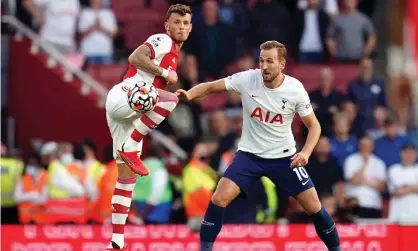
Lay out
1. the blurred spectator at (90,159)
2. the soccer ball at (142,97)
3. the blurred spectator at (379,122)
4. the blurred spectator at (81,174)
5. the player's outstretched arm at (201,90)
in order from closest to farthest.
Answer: the soccer ball at (142,97), the player's outstretched arm at (201,90), the blurred spectator at (81,174), the blurred spectator at (90,159), the blurred spectator at (379,122)

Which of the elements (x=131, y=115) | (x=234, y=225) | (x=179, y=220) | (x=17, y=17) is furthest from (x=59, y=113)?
(x=131, y=115)

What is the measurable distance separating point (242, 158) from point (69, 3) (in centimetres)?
882

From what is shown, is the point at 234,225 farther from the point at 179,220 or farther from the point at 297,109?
the point at 297,109

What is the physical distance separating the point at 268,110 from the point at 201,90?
→ 27.3 inches

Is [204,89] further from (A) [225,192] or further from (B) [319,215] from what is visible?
(B) [319,215]

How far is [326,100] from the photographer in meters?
20.4

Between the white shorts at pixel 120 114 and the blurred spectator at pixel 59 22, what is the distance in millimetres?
8284

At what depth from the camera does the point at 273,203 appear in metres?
18.0

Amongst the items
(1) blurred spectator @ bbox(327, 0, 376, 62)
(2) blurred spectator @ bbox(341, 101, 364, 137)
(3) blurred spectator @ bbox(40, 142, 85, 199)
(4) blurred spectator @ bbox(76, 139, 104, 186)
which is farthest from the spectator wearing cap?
(1) blurred spectator @ bbox(327, 0, 376, 62)

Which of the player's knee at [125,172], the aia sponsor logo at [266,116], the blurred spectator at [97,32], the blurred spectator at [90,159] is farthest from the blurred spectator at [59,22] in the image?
the aia sponsor logo at [266,116]

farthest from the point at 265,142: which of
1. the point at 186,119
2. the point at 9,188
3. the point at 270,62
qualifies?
the point at 186,119

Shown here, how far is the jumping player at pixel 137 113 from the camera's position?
1328 centimetres

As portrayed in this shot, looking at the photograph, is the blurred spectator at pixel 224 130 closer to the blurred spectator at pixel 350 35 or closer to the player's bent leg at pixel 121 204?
the blurred spectator at pixel 350 35

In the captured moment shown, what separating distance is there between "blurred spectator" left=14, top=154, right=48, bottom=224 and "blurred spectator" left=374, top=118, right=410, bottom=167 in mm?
4879
